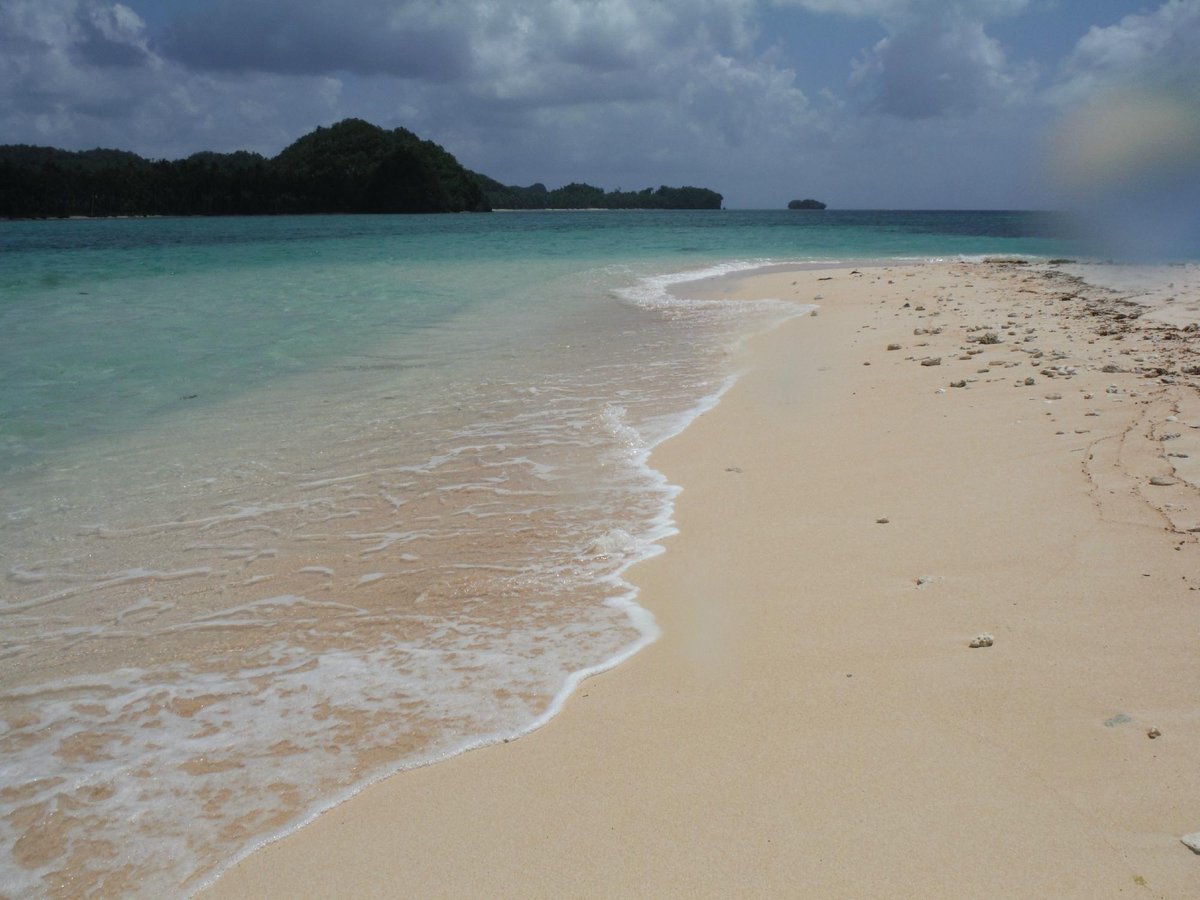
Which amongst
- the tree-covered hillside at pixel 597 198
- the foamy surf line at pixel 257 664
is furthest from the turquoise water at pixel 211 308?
the tree-covered hillside at pixel 597 198

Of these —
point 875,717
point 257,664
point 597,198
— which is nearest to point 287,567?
point 257,664

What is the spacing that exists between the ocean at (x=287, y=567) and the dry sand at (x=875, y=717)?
0.90 ft

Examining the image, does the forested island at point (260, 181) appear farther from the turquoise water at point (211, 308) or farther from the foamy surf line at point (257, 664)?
the foamy surf line at point (257, 664)

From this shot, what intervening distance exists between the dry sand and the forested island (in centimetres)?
10404

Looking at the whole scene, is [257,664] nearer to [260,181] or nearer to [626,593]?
[626,593]

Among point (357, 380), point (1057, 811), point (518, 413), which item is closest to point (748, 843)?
point (1057, 811)

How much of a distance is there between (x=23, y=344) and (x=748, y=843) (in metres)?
13.5

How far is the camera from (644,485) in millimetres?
5223

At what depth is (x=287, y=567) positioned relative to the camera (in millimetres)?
4207

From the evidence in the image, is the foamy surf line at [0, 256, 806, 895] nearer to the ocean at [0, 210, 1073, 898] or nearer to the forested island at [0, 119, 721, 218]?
the ocean at [0, 210, 1073, 898]

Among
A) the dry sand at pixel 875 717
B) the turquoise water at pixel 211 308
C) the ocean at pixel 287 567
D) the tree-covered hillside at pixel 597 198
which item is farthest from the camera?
the tree-covered hillside at pixel 597 198

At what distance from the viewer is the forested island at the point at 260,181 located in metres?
88.8

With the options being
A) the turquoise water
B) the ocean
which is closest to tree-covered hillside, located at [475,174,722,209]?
the turquoise water

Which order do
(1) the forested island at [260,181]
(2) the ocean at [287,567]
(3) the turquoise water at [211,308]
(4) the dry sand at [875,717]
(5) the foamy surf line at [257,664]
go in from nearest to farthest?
(4) the dry sand at [875,717], (5) the foamy surf line at [257,664], (2) the ocean at [287,567], (3) the turquoise water at [211,308], (1) the forested island at [260,181]
